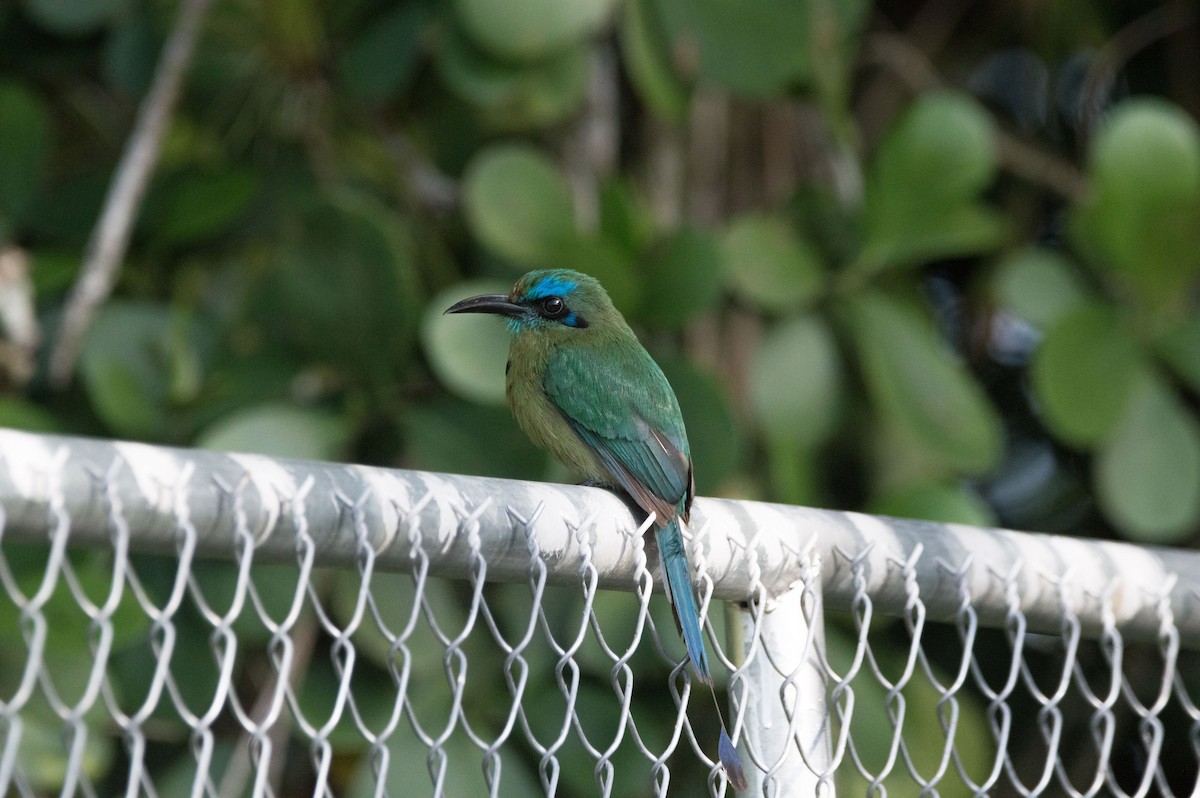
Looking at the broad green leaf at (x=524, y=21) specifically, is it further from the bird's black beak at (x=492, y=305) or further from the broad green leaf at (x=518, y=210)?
the bird's black beak at (x=492, y=305)

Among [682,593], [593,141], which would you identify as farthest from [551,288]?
[682,593]

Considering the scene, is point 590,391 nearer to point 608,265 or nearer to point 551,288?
point 551,288

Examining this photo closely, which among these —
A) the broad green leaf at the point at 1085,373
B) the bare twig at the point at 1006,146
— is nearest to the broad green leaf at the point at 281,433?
the broad green leaf at the point at 1085,373

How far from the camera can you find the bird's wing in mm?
2164

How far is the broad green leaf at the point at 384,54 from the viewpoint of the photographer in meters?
3.48

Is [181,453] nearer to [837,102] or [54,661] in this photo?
[54,661]

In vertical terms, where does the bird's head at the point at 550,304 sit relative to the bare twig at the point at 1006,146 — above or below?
below

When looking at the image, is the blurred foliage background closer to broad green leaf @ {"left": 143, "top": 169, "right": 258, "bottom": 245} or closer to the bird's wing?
broad green leaf @ {"left": 143, "top": 169, "right": 258, "bottom": 245}

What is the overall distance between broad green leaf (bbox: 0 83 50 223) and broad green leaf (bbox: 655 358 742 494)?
5.53 ft

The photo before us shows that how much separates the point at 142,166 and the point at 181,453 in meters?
2.41

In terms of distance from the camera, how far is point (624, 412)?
2.38m

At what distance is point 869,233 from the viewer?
11.1ft

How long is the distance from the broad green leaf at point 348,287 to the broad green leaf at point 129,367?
0.37m

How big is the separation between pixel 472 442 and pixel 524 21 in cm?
94
